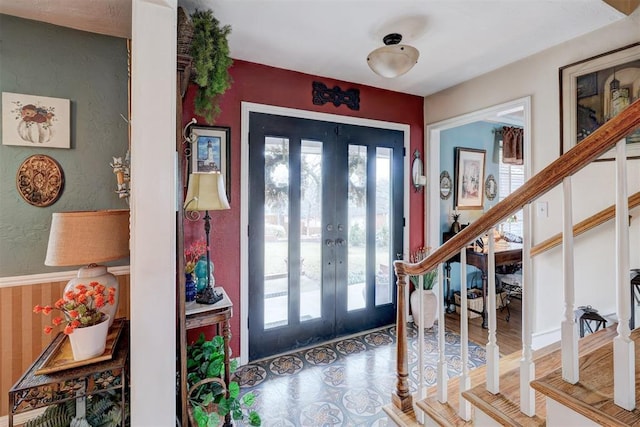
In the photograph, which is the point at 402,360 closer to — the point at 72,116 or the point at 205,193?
the point at 205,193

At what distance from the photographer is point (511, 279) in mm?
3820

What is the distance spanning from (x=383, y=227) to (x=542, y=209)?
1.39 meters

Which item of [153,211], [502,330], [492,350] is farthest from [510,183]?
[153,211]

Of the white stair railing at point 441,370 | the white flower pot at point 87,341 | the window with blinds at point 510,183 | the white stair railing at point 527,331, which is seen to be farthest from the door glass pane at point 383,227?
the white flower pot at point 87,341

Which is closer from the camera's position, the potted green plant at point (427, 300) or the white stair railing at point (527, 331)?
the white stair railing at point (527, 331)

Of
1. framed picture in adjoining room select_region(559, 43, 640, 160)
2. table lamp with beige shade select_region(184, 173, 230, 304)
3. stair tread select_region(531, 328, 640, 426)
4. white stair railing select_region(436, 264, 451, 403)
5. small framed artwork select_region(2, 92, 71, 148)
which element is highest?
framed picture in adjoining room select_region(559, 43, 640, 160)

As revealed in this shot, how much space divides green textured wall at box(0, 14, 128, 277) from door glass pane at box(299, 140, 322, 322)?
1414 mm

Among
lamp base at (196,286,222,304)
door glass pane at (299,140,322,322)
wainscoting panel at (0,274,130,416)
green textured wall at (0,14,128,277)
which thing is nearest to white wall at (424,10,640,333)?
door glass pane at (299,140,322,322)

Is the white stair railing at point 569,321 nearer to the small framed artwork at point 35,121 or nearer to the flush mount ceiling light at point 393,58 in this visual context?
the flush mount ceiling light at point 393,58

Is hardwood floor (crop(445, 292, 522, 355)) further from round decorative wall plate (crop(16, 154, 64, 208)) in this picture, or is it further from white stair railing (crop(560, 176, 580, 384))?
round decorative wall plate (crop(16, 154, 64, 208))

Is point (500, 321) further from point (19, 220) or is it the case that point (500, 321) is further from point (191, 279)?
point (19, 220)

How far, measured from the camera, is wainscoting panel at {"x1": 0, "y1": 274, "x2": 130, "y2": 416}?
1728mm

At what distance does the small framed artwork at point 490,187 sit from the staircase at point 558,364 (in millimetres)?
2755

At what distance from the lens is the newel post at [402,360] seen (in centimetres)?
172
